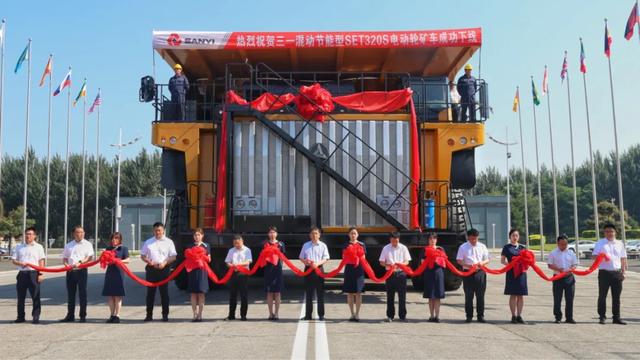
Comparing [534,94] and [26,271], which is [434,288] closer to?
[26,271]

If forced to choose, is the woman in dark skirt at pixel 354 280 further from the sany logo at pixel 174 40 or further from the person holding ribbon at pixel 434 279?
the sany logo at pixel 174 40

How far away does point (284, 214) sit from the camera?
12.3 m

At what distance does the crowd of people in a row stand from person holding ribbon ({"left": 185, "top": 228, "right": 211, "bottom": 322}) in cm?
2

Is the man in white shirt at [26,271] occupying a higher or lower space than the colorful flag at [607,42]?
lower

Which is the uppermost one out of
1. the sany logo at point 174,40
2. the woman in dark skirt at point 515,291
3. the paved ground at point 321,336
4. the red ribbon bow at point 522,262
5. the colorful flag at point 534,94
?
the colorful flag at point 534,94

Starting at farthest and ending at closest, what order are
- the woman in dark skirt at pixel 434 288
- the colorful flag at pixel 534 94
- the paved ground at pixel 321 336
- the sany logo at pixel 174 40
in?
the colorful flag at pixel 534 94
the sany logo at pixel 174 40
the woman in dark skirt at pixel 434 288
the paved ground at pixel 321 336

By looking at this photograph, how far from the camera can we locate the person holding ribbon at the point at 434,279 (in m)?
10.1

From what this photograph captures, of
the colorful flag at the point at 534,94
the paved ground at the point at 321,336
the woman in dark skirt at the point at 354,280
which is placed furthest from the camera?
the colorful flag at the point at 534,94

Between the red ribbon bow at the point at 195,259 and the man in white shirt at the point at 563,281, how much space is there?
5.64 meters

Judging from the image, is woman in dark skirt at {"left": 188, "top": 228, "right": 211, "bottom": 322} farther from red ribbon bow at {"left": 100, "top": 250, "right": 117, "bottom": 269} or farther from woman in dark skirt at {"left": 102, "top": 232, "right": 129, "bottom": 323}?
red ribbon bow at {"left": 100, "top": 250, "right": 117, "bottom": 269}

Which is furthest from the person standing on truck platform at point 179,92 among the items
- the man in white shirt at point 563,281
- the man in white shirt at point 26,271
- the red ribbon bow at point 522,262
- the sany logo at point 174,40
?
the man in white shirt at point 563,281

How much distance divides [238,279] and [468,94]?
→ 19.9 ft

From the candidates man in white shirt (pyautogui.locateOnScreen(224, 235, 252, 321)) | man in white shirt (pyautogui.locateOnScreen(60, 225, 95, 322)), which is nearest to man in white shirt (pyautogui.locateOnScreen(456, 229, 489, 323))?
man in white shirt (pyautogui.locateOnScreen(224, 235, 252, 321))

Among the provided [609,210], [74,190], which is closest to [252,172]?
[609,210]
